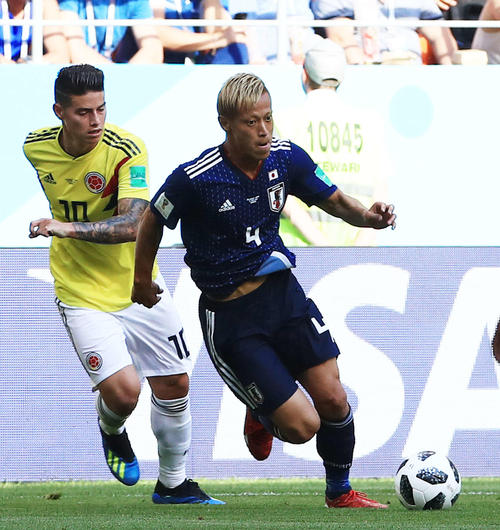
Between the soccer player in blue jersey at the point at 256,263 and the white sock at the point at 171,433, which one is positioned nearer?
the soccer player in blue jersey at the point at 256,263

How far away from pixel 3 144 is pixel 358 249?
3.84 m

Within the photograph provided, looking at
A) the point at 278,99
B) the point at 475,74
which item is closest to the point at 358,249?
the point at 278,99

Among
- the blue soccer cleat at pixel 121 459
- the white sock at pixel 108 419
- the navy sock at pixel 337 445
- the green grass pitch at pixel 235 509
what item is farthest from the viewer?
the blue soccer cleat at pixel 121 459

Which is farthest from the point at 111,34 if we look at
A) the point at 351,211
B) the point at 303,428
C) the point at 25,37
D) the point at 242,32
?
the point at 303,428

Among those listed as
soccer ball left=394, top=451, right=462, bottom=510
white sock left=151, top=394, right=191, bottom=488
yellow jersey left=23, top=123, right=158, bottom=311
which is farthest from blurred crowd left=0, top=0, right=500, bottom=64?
soccer ball left=394, top=451, right=462, bottom=510

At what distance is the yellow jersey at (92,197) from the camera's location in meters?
6.85

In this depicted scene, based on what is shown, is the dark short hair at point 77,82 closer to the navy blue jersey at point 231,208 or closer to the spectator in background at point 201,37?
the navy blue jersey at point 231,208

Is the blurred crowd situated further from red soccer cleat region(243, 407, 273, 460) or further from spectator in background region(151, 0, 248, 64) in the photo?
red soccer cleat region(243, 407, 273, 460)

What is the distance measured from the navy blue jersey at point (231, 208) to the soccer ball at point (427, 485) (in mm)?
1309

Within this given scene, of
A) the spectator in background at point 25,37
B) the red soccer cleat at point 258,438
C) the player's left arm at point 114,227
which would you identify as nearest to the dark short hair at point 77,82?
the player's left arm at point 114,227

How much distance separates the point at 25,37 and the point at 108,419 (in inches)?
208

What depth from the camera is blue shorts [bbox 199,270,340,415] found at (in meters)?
6.08

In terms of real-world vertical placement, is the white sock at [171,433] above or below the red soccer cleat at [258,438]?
below

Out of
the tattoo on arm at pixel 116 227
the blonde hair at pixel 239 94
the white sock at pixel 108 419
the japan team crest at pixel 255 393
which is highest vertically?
the blonde hair at pixel 239 94
